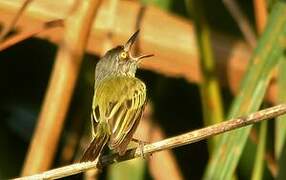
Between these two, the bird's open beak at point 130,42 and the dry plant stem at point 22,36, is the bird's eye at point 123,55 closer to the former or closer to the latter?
the bird's open beak at point 130,42

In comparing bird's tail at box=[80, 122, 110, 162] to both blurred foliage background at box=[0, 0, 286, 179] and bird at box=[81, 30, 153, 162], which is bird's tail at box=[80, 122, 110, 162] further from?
blurred foliage background at box=[0, 0, 286, 179]

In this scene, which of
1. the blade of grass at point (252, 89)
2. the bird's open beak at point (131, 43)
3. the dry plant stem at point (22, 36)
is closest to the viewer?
the blade of grass at point (252, 89)

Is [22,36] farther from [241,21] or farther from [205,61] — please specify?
[241,21]

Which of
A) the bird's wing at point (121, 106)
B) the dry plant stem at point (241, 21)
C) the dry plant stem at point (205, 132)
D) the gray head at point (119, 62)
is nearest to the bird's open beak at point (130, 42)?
the gray head at point (119, 62)

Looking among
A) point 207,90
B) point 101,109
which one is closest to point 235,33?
point 207,90

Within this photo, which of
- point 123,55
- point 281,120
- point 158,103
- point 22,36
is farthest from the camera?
point 158,103

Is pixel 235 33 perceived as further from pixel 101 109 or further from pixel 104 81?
pixel 101 109

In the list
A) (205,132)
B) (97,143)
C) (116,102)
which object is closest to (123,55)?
(116,102)

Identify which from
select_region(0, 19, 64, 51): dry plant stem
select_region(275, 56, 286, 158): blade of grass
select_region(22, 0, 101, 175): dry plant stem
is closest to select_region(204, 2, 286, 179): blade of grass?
select_region(275, 56, 286, 158): blade of grass
